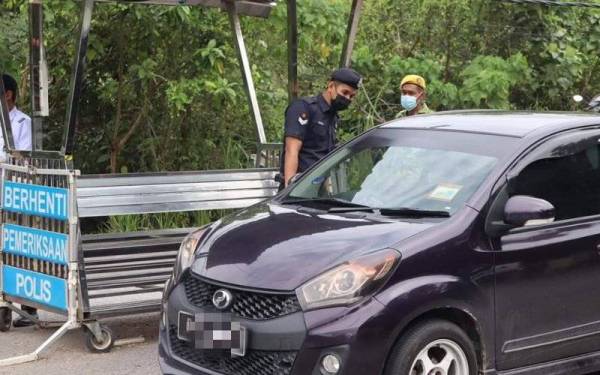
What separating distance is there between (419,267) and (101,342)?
2.67 m

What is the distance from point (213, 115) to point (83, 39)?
430cm

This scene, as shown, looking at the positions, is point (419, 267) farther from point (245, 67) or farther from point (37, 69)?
point (245, 67)

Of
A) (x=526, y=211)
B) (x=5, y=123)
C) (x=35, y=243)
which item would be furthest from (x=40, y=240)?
(x=526, y=211)

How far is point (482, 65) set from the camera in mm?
11547

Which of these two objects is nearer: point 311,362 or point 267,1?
point 311,362

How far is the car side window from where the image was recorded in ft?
16.1

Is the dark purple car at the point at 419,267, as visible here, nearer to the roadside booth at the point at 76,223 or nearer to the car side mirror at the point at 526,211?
the car side mirror at the point at 526,211

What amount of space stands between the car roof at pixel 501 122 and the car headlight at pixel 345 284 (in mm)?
1342

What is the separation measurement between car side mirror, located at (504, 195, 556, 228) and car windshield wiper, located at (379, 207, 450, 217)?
32 centimetres

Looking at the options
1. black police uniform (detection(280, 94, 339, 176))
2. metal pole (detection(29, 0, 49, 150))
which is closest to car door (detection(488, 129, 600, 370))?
black police uniform (detection(280, 94, 339, 176))

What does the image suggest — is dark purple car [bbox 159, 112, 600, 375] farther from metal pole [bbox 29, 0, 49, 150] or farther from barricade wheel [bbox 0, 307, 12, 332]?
barricade wheel [bbox 0, 307, 12, 332]

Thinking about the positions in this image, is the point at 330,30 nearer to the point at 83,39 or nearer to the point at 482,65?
the point at 482,65

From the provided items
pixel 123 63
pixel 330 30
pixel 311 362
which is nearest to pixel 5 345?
pixel 311 362

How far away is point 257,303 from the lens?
14.0 ft
